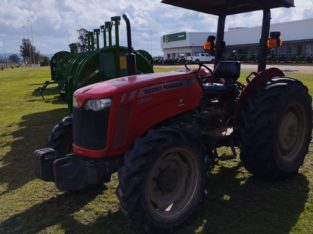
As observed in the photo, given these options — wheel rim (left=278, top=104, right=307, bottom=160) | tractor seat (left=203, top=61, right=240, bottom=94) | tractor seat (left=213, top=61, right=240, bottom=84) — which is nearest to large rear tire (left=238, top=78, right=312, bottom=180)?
wheel rim (left=278, top=104, right=307, bottom=160)

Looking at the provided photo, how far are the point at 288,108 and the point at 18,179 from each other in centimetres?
346

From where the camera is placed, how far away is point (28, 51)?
91.4m

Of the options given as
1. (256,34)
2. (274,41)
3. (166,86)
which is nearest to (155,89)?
(166,86)

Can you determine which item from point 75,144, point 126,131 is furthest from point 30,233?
point 126,131

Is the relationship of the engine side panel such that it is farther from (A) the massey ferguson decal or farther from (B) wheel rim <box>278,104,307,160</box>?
(B) wheel rim <box>278,104,307,160</box>

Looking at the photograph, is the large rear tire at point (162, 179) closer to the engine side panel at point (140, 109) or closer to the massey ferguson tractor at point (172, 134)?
the massey ferguson tractor at point (172, 134)

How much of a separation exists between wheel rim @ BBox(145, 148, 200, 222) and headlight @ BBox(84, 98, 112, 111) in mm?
649

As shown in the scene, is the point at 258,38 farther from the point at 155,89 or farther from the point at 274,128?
the point at 155,89

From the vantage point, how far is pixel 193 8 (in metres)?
5.54

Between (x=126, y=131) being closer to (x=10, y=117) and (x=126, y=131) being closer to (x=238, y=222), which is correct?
(x=238, y=222)

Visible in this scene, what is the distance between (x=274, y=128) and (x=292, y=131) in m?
0.59

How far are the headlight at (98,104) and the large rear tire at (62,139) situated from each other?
0.93 metres

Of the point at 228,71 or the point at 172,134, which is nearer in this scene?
the point at 172,134

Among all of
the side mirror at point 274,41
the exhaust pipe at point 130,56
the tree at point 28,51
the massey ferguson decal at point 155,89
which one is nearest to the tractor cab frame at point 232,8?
the side mirror at point 274,41
